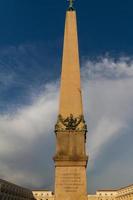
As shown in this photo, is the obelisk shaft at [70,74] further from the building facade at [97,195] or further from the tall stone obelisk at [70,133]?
the building facade at [97,195]

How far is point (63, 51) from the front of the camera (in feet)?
72.1

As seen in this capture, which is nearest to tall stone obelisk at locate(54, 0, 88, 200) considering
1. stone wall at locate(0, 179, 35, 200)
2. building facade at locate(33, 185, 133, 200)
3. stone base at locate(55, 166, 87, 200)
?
stone base at locate(55, 166, 87, 200)

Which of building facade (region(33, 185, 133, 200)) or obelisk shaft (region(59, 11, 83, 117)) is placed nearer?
obelisk shaft (region(59, 11, 83, 117))

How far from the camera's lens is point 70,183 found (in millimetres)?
18656

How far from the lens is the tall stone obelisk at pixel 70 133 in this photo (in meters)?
18.6

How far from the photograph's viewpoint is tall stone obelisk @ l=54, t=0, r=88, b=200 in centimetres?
1859

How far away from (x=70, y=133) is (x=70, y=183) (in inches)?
104

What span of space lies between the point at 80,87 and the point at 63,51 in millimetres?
2492

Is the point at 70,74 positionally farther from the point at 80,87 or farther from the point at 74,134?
the point at 74,134

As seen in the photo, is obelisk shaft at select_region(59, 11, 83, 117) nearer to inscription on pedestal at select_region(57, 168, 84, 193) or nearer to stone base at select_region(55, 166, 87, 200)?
stone base at select_region(55, 166, 87, 200)

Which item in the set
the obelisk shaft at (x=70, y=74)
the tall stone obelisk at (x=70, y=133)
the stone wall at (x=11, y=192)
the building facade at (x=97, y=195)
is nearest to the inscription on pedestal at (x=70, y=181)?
the tall stone obelisk at (x=70, y=133)

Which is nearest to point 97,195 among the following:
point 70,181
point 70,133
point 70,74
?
point 70,74

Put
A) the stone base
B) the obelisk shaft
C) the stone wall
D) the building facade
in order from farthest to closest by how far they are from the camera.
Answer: the building facade
the stone wall
the obelisk shaft
the stone base

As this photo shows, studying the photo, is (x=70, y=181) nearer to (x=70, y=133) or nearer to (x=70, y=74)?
(x=70, y=133)
